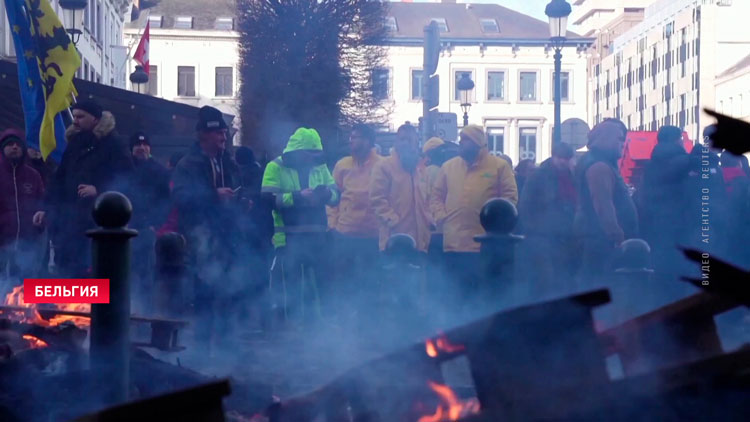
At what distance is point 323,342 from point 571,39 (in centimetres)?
6143

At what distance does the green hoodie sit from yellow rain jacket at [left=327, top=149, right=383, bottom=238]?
0.61 m

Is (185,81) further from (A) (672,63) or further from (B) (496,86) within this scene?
(A) (672,63)

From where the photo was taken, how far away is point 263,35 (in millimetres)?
39500

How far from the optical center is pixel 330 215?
9961 mm

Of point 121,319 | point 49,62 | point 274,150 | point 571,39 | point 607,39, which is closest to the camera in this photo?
point 121,319

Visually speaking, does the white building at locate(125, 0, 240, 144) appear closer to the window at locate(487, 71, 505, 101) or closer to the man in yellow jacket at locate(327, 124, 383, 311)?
the window at locate(487, 71, 505, 101)

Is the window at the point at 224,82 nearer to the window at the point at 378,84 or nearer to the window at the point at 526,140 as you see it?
the window at the point at 526,140

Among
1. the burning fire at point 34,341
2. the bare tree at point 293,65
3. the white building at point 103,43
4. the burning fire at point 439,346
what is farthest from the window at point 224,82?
the burning fire at point 439,346

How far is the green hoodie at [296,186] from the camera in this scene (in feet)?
28.8

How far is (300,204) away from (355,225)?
2.72 feet

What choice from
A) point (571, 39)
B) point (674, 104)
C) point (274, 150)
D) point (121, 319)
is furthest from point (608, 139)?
point (674, 104)

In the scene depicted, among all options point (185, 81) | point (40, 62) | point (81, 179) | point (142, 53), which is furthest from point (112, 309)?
point (185, 81)

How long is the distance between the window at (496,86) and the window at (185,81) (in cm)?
1804

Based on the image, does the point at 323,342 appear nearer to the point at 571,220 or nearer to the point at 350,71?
the point at 571,220
